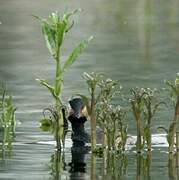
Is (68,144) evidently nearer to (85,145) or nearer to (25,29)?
(85,145)

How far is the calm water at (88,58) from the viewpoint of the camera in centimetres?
830

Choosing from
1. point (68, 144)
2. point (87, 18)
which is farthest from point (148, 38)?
point (68, 144)

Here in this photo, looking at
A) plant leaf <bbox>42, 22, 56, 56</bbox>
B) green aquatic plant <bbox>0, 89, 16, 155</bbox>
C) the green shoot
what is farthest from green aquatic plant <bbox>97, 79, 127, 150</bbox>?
green aquatic plant <bbox>0, 89, 16, 155</bbox>

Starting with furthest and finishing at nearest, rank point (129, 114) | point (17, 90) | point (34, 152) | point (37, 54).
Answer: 1. point (37, 54)
2. point (17, 90)
3. point (129, 114)
4. point (34, 152)

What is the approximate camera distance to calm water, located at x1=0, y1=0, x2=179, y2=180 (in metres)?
8.30

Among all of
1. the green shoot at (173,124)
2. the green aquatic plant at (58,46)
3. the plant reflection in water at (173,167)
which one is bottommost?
the plant reflection in water at (173,167)

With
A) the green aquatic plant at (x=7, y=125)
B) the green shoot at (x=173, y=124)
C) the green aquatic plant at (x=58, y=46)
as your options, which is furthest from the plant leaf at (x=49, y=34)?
the green shoot at (x=173, y=124)

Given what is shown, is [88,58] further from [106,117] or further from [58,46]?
[106,117]

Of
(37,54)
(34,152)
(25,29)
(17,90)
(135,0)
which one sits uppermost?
(135,0)

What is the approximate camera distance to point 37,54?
18.6 m

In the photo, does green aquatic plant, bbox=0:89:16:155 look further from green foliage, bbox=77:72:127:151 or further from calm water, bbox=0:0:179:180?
green foliage, bbox=77:72:127:151

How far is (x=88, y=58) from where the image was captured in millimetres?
17281

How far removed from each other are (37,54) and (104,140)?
975cm

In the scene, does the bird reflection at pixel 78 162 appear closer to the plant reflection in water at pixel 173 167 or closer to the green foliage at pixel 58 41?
the green foliage at pixel 58 41
